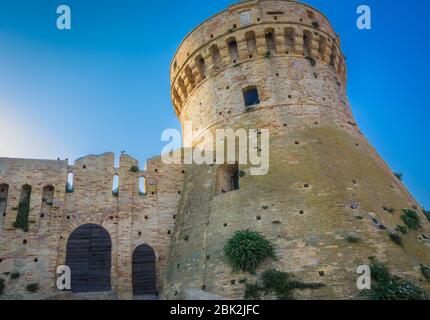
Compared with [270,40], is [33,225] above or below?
below

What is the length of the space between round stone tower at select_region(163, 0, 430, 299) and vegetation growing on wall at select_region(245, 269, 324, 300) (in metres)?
0.24

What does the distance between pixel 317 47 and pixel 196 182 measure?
347 inches

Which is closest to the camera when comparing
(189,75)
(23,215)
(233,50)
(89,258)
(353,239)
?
(353,239)

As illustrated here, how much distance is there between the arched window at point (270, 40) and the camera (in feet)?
59.3

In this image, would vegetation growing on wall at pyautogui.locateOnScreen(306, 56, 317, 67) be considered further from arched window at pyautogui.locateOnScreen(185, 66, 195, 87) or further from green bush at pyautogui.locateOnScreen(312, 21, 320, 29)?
arched window at pyautogui.locateOnScreen(185, 66, 195, 87)

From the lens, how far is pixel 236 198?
1440 centimetres

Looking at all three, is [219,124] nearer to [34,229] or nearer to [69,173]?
[69,173]

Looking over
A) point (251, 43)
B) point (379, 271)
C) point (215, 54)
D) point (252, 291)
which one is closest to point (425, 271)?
point (379, 271)

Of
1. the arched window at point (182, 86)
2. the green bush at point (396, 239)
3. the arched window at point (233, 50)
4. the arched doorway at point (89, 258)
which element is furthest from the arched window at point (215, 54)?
the green bush at point (396, 239)

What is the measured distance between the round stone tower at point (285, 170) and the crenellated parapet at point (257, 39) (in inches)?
2.0

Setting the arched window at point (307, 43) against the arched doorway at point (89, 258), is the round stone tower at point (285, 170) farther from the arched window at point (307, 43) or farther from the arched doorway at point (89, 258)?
the arched doorway at point (89, 258)

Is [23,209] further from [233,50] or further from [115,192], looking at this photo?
[233,50]

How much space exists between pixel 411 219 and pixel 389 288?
157 inches
